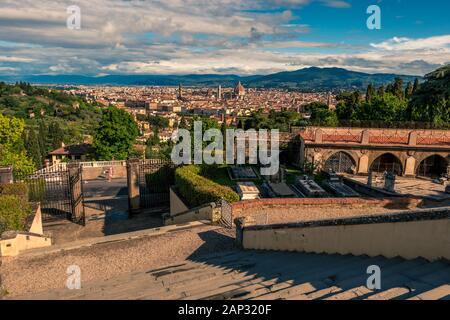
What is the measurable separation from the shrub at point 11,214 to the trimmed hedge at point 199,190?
687cm

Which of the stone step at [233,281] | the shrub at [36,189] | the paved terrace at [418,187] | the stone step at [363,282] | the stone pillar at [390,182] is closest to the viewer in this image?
the stone step at [363,282]

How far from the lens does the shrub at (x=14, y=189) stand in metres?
15.6

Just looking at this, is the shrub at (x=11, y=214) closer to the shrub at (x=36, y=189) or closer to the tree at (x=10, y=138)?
the shrub at (x=36, y=189)

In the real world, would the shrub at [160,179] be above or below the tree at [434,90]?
below

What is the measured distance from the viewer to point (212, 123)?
29641 mm

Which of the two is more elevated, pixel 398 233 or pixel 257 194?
pixel 398 233

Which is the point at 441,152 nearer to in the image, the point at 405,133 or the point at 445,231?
the point at 405,133

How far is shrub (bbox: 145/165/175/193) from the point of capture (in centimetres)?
2102

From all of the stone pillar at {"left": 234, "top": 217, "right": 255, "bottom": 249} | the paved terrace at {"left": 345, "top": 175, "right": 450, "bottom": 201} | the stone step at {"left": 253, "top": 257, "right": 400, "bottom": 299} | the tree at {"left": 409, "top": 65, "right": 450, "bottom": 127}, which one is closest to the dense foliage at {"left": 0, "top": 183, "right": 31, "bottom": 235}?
the stone pillar at {"left": 234, "top": 217, "right": 255, "bottom": 249}

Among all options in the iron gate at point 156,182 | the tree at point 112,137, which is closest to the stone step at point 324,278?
the iron gate at point 156,182

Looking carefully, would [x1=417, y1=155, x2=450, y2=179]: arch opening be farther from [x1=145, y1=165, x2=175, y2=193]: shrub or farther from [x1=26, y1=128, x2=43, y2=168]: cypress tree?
[x1=26, y1=128, x2=43, y2=168]: cypress tree

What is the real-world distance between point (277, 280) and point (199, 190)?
881 cm
